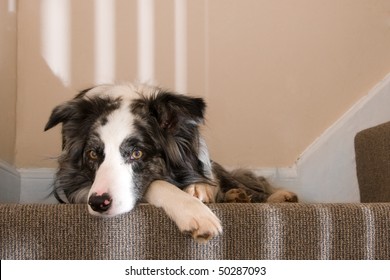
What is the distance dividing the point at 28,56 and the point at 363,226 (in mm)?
1604

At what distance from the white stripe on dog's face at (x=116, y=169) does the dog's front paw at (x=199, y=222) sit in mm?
139

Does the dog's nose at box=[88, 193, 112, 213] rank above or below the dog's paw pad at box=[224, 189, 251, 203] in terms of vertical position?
above

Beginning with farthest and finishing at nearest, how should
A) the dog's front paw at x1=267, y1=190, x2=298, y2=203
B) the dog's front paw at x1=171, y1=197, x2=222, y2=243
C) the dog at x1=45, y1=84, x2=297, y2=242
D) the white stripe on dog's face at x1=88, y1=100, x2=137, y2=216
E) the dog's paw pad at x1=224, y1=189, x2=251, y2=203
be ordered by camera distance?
the dog's front paw at x1=267, y1=190, x2=298, y2=203, the dog's paw pad at x1=224, y1=189, x2=251, y2=203, the dog at x1=45, y1=84, x2=297, y2=242, the white stripe on dog's face at x1=88, y1=100, x2=137, y2=216, the dog's front paw at x1=171, y1=197, x2=222, y2=243

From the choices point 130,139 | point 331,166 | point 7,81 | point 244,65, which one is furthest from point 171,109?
point 331,166

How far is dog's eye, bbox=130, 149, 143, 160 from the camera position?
1383mm

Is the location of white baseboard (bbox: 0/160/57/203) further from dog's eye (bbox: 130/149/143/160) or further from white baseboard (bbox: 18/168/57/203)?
dog's eye (bbox: 130/149/143/160)

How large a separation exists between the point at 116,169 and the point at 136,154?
4.6 inches

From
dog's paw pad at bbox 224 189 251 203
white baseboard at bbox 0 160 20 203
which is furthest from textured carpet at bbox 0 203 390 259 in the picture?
white baseboard at bbox 0 160 20 203

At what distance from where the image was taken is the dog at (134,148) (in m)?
1.30

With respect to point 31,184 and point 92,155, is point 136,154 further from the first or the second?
point 31,184

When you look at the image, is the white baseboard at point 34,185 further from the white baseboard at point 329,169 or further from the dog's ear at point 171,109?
the dog's ear at point 171,109

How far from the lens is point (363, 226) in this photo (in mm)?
1105

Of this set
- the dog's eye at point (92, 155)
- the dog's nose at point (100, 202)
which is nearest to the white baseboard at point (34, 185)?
the dog's eye at point (92, 155)

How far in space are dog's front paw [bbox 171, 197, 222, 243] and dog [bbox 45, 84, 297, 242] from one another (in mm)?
93
